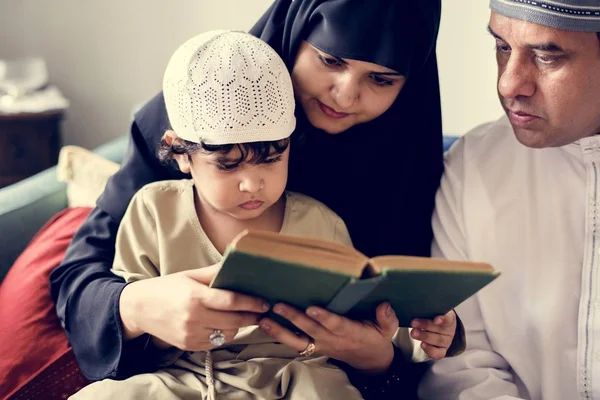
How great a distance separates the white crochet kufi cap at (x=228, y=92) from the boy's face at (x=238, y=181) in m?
0.05

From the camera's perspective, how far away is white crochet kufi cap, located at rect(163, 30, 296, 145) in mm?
1385

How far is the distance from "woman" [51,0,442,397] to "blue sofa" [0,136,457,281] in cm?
38

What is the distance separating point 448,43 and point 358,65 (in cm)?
135

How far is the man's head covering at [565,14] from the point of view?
144cm

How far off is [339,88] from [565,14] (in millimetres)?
473

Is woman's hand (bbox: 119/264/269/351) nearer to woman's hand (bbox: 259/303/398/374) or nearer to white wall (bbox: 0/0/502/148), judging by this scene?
woman's hand (bbox: 259/303/398/374)

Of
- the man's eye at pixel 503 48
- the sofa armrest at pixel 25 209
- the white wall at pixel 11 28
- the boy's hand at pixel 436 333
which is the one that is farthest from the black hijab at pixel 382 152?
the white wall at pixel 11 28

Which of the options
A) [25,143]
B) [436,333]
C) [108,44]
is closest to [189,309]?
[436,333]

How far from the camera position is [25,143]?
3.05m

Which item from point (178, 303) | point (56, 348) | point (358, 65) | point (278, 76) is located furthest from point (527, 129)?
point (56, 348)

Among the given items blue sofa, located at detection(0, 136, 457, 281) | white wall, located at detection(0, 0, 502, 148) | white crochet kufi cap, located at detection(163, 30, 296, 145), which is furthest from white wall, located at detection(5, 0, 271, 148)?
white crochet kufi cap, located at detection(163, 30, 296, 145)

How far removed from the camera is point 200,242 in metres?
1.55

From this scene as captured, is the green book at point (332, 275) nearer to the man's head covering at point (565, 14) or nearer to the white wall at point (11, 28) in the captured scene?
the man's head covering at point (565, 14)

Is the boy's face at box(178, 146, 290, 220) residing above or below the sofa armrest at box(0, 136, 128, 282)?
above
